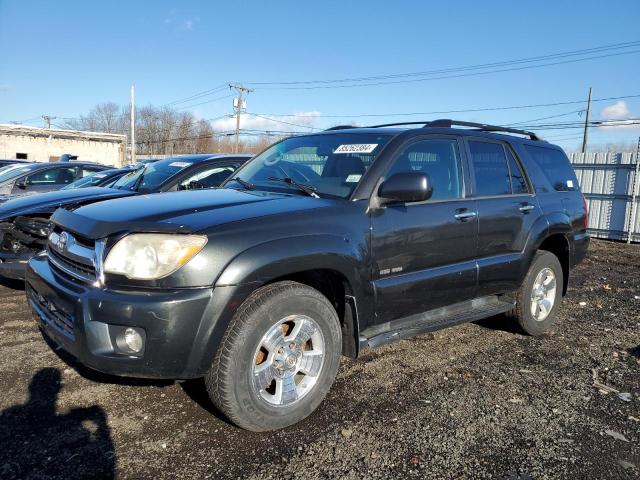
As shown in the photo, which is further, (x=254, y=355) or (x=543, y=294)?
(x=543, y=294)

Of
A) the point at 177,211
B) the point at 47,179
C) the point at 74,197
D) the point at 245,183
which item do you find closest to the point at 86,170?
the point at 47,179

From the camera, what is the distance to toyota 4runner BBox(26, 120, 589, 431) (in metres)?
2.60

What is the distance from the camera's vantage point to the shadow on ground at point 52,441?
99.1 inches

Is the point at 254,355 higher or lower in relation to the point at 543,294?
higher

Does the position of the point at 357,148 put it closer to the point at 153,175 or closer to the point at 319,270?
the point at 319,270

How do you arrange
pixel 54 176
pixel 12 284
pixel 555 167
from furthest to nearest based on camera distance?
pixel 54 176 < pixel 12 284 < pixel 555 167

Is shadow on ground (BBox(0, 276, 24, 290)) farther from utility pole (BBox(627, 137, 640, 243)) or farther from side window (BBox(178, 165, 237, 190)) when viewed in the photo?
utility pole (BBox(627, 137, 640, 243))

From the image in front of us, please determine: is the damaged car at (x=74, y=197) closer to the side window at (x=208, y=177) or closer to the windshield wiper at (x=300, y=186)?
the side window at (x=208, y=177)

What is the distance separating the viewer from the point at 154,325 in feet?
8.24

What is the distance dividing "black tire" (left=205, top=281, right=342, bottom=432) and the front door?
583 millimetres

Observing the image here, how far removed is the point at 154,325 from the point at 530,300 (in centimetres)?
360

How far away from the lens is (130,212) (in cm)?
297

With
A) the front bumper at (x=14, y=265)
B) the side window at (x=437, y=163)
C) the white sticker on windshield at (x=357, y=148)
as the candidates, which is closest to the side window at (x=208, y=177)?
the front bumper at (x=14, y=265)

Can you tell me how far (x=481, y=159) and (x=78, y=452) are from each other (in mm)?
3624
